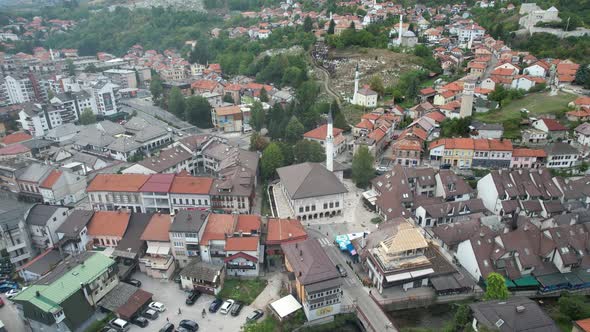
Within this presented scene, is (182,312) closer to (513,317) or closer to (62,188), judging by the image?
(513,317)

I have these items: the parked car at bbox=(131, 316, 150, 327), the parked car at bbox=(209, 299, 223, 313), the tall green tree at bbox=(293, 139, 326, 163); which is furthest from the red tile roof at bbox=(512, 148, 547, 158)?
the parked car at bbox=(131, 316, 150, 327)

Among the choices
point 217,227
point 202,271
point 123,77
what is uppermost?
point 123,77

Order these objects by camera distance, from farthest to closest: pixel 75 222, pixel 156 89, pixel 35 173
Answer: pixel 156 89
pixel 35 173
pixel 75 222

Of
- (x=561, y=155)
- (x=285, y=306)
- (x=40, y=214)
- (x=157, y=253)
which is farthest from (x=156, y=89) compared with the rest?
(x=561, y=155)

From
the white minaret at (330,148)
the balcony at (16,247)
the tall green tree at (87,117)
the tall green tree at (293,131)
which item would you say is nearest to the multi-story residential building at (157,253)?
the balcony at (16,247)

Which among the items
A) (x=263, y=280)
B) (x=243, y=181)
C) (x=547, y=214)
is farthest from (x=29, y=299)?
(x=547, y=214)

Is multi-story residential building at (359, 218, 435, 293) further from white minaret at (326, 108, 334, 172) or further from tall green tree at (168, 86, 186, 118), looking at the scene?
tall green tree at (168, 86, 186, 118)

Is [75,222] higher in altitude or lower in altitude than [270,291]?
higher
